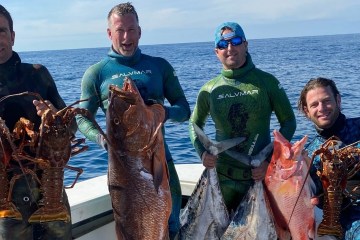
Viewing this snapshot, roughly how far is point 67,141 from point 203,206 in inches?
69.5

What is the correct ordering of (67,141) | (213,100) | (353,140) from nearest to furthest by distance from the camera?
(67,141)
(353,140)
(213,100)

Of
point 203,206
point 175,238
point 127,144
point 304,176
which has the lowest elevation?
point 175,238

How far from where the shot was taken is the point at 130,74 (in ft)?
14.8

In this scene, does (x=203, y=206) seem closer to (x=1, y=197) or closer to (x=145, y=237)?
(x=145, y=237)

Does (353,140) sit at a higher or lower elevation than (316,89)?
lower

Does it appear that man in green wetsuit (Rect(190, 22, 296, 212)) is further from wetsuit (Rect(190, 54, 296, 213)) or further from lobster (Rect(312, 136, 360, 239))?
lobster (Rect(312, 136, 360, 239))

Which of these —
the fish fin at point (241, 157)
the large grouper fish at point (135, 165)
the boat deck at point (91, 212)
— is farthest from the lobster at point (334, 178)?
the boat deck at point (91, 212)

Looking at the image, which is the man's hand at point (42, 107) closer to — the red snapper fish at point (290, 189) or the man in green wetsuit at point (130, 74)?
the man in green wetsuit at point (130, 74)

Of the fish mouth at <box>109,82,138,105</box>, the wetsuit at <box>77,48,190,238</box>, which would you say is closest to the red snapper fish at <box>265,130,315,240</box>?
the wetsuit at <box>77,48,190,238</box>

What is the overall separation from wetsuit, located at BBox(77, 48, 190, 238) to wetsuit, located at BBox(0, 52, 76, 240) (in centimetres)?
40

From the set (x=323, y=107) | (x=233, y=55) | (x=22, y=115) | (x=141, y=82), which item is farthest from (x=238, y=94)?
(x=22, y=115)

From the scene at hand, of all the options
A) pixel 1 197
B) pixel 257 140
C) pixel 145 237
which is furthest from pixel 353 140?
pixel 1 197

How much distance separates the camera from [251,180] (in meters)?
4.81

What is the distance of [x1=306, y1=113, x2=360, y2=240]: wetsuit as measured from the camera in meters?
4.32
